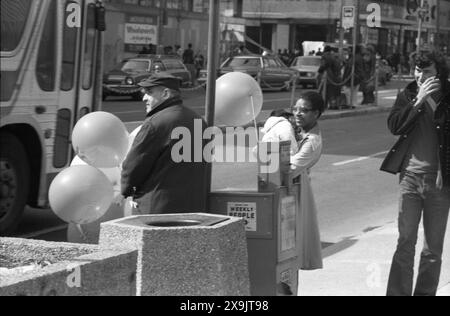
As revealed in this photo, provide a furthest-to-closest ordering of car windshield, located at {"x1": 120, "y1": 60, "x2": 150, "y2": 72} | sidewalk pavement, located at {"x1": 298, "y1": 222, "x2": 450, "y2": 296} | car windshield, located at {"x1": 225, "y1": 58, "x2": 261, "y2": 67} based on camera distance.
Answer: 1. car windshield, located at {"x1": 225, "y1": 58, "x2": 261, "y2": 67}
2. car windshield, located at {"x1": 120, "y1": 60, "x2": 150, "y2": 72}
3. sidewalk pavement, located at {"x1": 298, "y1": 222, "x2": 450, "y2": 296}

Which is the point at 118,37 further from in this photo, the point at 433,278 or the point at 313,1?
the point at 433,278

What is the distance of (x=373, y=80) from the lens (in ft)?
101

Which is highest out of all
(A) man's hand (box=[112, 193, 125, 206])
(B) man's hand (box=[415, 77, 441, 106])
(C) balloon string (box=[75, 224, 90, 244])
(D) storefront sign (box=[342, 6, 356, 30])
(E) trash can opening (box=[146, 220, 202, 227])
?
(D) storefront sign (box=[342, 6, 356, 30])

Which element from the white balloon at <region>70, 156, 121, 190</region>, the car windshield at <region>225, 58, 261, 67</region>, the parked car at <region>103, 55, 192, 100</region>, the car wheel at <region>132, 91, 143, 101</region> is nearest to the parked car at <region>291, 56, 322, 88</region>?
the car windshield at <region>225, 58, 261, 67</region>

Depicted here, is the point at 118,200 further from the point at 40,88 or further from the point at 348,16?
the point at 348,16

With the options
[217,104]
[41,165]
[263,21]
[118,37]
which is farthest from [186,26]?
[217,104]

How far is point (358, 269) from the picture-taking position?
7.45 meters

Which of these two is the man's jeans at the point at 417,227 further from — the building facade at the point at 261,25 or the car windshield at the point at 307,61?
the car windshield at the point at 307,61

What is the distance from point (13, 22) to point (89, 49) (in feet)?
A: 4.36

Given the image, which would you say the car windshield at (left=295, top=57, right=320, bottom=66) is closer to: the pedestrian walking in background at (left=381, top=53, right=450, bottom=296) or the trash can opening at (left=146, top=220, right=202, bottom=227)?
the pedestrian walking in background at (left=381, top=53, right=450, bottom=296)

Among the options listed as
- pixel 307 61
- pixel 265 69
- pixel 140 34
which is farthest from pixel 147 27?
pixel 265 69

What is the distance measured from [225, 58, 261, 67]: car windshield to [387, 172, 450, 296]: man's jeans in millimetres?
33626

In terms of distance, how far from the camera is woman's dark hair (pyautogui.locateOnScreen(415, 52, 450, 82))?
5.89 metres

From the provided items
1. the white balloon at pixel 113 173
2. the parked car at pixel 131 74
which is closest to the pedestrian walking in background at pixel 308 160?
the white balloon at pixel 113 173
